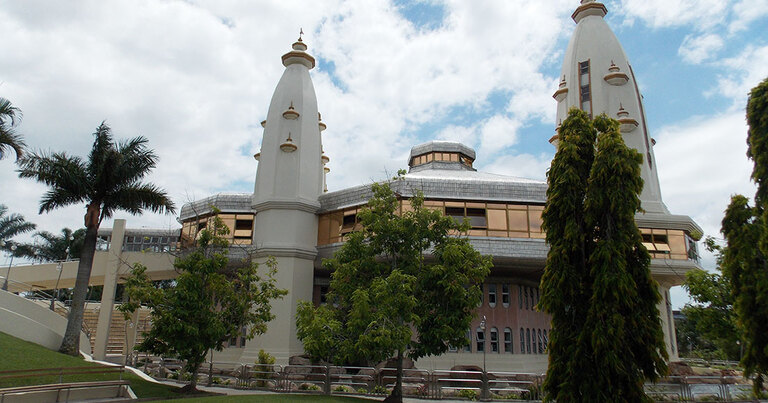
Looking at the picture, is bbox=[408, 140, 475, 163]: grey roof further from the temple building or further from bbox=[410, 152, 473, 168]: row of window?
the temple building

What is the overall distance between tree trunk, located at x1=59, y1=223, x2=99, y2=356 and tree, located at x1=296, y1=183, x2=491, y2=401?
31.6 ft

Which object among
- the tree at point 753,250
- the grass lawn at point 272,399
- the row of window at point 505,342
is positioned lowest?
the grass lawn at point 272,399

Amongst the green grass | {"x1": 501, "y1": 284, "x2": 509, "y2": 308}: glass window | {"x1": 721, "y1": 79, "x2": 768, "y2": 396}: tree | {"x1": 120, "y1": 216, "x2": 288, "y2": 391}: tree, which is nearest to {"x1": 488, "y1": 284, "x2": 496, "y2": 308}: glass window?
{"x1": 501, "y1": 284, "x2": 509, "y2": 308}: glass window

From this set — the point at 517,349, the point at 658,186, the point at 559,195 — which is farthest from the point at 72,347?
the point at 658,186

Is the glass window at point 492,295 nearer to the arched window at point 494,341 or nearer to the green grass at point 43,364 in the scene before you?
the arched window at point 494,341

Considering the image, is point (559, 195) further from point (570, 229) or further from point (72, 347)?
point (72, 347)

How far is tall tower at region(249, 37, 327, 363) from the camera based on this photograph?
28.3 metres

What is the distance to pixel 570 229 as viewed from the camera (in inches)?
565

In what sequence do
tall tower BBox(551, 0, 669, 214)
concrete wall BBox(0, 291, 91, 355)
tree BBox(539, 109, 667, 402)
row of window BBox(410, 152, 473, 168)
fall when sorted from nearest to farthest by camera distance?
tree BBox(539, 109, 667, 402)
concrete wall BBox(0, 291, 91, 355)
tall tower BBox(551, 0, 669, 214)
row of window BBox(410, 152, 473, 168)

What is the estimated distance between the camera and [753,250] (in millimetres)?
15039

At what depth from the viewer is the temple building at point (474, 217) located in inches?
1132

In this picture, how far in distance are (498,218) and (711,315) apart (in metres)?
10.8

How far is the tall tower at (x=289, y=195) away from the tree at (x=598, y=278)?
17137mm

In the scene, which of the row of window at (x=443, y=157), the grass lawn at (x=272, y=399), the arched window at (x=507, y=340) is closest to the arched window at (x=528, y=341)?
the arched window at (x=507, y=340)
